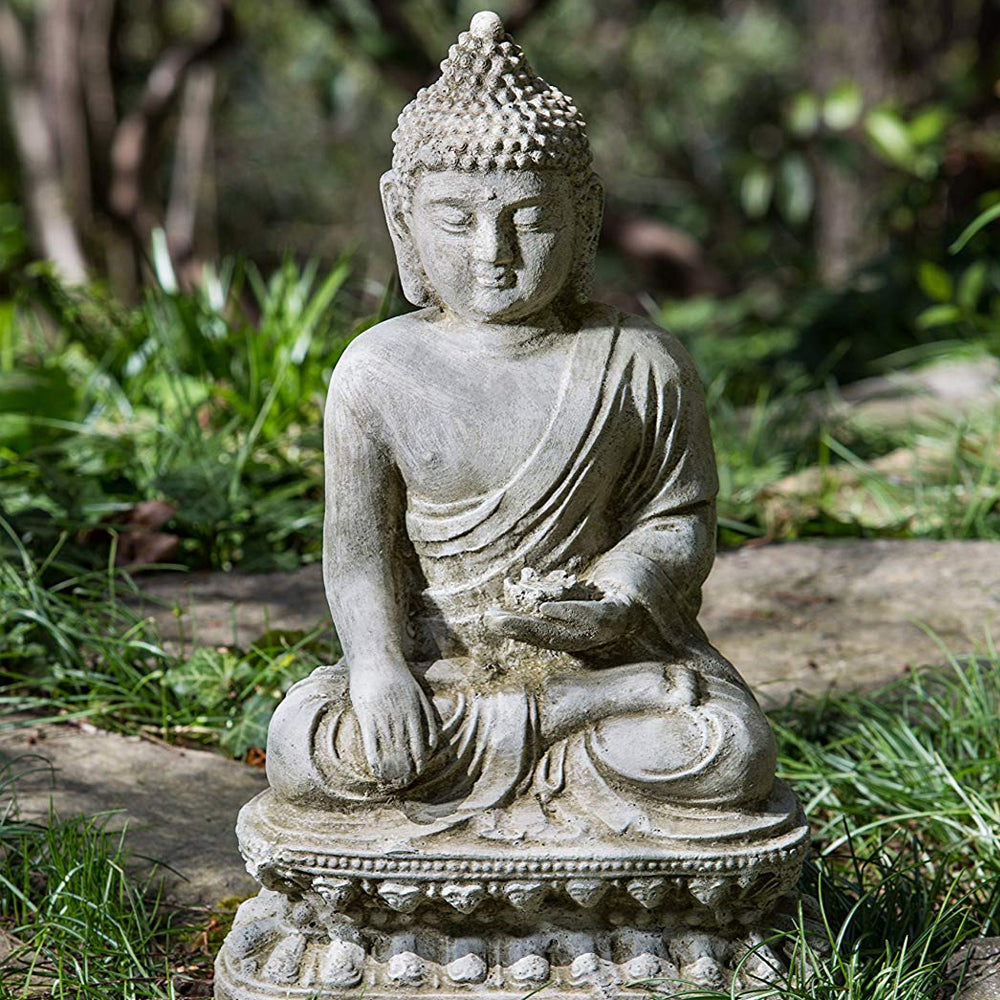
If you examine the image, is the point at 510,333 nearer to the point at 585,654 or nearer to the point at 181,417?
the point at 585,654

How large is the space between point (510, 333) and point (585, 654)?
643 millimetres

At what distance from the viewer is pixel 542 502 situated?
2729 mm

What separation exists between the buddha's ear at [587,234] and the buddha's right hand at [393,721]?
84 centimetres

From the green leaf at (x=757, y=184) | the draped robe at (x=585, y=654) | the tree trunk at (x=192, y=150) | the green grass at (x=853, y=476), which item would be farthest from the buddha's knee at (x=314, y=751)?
the tree trunk at (x=192, y=150)

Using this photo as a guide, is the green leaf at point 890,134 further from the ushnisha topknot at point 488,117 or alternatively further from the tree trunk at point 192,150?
the tree trunk at point 192,150

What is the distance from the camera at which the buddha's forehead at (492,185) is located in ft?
8.69

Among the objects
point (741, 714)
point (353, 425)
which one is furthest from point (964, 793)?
point (353, 425)

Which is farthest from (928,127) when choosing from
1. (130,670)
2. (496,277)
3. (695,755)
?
(695,755)

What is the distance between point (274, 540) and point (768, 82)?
41.1 feet

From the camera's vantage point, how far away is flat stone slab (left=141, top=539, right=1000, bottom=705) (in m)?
4.27

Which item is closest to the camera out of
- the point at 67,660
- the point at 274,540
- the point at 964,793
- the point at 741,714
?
the point at 741,714

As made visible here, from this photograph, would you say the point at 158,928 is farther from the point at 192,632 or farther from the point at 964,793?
the point at 964,793

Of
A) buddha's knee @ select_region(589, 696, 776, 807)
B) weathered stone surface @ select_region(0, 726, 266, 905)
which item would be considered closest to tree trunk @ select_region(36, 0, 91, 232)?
weathered stone surface @ select_region(0, 726, 266, 905)

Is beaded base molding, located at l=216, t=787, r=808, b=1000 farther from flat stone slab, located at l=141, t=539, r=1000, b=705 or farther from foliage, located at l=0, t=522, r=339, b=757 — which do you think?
flat stone slab, located at l=141, t=539, r=1000, b=705
